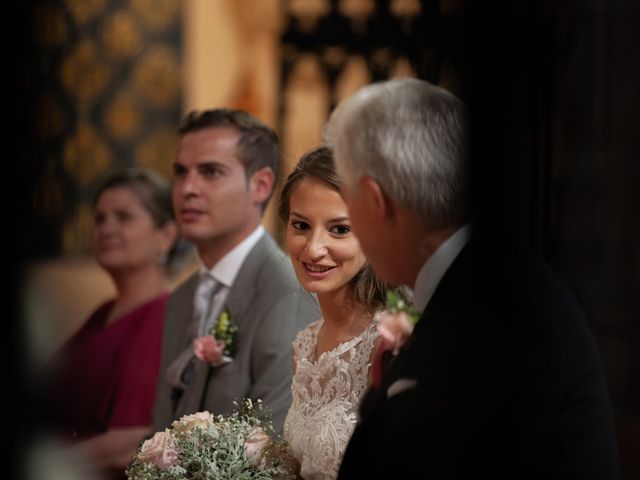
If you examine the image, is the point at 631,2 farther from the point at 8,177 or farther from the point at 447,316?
the point at 8,177

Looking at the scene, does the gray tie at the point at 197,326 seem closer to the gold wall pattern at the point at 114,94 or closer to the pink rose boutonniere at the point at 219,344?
the pink rose boutonniere at the point at 219,344

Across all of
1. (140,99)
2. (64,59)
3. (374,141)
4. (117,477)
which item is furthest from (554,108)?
(140,99)

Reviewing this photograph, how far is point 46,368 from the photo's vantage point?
157 inches

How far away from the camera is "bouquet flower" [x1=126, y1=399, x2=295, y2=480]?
2.44 metres

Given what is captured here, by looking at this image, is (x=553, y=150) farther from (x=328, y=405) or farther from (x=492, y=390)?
(x=328, y=405)

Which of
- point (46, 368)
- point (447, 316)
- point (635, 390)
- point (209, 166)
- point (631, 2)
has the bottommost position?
point (46, 368)

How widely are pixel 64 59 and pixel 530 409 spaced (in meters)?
5.88

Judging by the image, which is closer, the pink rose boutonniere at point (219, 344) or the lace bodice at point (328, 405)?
the lace bodice at point (328, 405)

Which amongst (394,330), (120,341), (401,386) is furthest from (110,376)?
(401,386)

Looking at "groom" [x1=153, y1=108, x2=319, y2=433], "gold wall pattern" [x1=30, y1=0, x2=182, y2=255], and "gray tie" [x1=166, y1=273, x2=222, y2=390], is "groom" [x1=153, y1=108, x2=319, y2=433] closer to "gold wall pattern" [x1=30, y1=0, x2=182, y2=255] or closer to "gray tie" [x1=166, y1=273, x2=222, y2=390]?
"gray tie" [x1=166, y1=273, x2=222, y2=390]

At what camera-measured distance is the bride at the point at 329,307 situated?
2.48 m

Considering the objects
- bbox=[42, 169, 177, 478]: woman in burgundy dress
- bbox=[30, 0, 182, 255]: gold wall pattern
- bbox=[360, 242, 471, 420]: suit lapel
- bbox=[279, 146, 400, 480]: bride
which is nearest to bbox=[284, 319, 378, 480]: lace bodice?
bbox=[279, 146, 400, 480]: bride

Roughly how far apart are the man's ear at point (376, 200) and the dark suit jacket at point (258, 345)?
0.93 meters

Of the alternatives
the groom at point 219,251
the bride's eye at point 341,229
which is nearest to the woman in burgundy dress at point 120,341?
the groom at point 219,251
